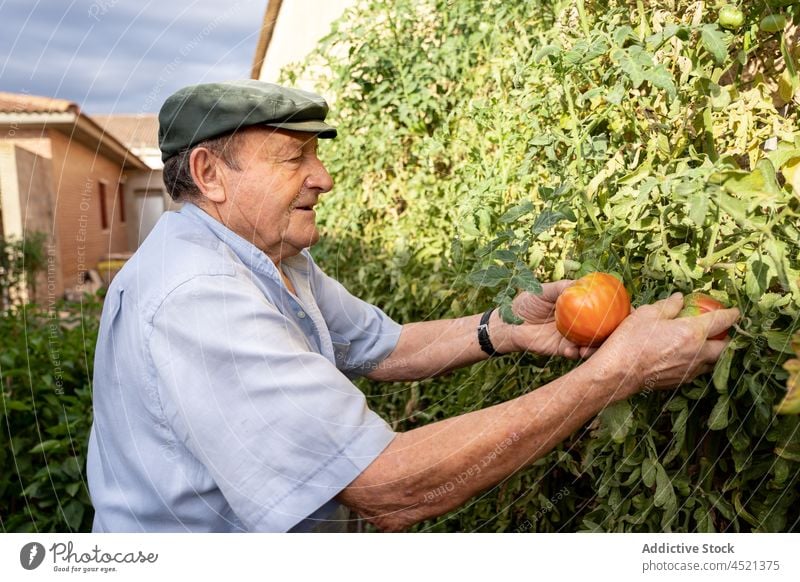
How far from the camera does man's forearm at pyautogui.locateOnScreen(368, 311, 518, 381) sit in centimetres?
160

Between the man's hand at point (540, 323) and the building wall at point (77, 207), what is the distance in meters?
6.39

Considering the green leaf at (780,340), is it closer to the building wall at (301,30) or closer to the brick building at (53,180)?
the building wall at (301,30)

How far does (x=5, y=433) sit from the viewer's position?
8.66ft

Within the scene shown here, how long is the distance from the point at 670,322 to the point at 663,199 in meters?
0.27

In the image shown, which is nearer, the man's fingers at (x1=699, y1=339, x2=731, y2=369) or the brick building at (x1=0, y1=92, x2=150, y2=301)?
the man's fingers at (x1=699, y1=339, x2=731, y2=369)

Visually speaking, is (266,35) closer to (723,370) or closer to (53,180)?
(53,180)

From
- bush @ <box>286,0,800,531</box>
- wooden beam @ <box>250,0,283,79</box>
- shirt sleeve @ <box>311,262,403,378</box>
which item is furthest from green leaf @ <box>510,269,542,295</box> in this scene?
wooden beam @ <box>250,0,283,79</box>

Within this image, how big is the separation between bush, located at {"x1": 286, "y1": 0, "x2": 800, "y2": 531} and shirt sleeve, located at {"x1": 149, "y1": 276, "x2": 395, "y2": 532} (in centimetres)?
31

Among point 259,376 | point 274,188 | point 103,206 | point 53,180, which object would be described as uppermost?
point 274,188

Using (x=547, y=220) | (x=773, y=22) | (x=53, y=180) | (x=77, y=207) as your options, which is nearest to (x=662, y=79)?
(x=773, y=22)

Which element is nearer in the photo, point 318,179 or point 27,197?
point 318,179

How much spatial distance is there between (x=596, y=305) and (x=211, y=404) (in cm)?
59

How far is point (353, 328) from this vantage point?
5.95 ft

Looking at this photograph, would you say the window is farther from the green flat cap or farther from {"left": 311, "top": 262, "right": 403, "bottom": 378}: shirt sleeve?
the green flat cap
